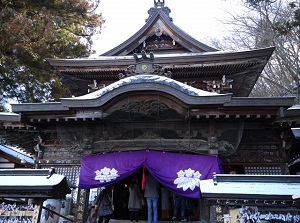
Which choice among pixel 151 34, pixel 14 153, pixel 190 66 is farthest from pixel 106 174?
pixel 14 153

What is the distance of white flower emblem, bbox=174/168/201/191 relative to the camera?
757 centimetres

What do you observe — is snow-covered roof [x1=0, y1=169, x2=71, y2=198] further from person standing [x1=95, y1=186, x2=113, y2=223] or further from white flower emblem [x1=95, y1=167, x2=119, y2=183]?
white flower emblem [x1=95, y1=167, x2=119, y2=183]

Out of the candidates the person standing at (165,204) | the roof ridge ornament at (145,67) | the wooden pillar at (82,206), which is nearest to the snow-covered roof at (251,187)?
the wooden pillar at (82,206)

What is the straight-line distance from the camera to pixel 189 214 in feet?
30.0

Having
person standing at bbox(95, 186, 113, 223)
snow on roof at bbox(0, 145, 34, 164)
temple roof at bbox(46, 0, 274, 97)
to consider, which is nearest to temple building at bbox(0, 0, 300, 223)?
person standing at bbox(95, 186, 113, 223)

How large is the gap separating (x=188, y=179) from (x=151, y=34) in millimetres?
7215

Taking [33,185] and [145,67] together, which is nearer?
[33,185]

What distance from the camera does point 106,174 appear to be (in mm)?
8055

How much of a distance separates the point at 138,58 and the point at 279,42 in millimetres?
10313

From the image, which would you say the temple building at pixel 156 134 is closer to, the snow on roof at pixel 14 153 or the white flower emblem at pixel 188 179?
the white flower emblem at pixel 188 179

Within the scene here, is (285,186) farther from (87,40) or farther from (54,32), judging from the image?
(87,40)

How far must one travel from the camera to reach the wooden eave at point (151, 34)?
478 inches

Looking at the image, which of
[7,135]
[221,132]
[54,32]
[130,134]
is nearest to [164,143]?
[130,134]

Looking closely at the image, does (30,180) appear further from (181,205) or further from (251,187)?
(181,205)
